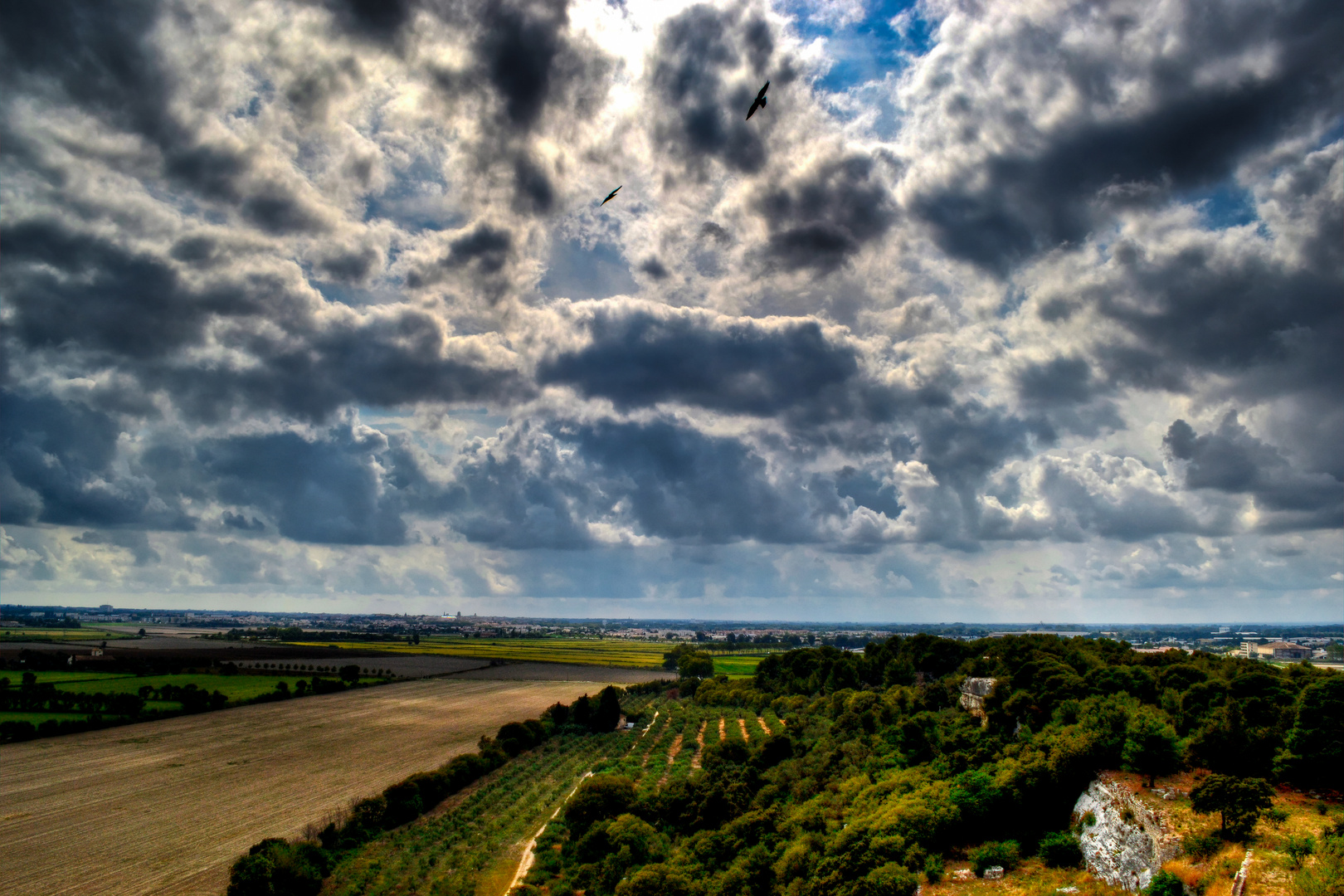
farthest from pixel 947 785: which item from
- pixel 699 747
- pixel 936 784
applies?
pixel 699 747

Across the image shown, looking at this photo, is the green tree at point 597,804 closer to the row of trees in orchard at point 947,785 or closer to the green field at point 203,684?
the row of trees in orchard at point 947,785

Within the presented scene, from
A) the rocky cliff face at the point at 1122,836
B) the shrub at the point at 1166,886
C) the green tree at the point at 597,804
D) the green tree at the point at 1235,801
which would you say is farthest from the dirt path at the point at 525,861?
the green tree at the point at 1235,801

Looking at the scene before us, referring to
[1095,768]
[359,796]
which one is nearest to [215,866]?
[359,796]

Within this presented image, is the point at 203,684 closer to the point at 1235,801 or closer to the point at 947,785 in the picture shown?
the point at 947,785

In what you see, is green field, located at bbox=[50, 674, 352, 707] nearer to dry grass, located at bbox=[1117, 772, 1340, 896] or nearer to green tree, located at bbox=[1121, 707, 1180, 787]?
green tree, located at bbox=[1121, 707, 1180, 787]

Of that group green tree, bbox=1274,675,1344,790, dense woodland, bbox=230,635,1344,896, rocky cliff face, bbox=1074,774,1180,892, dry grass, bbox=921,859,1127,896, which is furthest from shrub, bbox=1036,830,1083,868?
green tree, bbox=1274,675,1344,790
